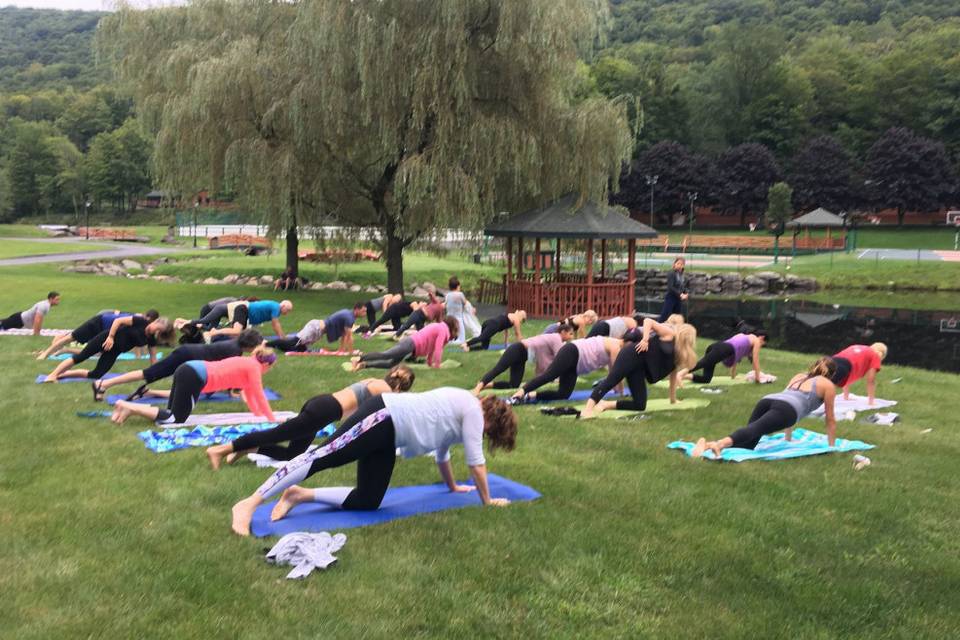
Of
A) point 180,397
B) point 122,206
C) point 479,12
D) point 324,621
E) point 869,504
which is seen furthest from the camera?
point 122,206

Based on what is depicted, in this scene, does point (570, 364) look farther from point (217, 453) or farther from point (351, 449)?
point (351, 449)

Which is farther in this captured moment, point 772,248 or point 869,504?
point 772,248

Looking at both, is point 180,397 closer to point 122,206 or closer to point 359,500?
point 359,500

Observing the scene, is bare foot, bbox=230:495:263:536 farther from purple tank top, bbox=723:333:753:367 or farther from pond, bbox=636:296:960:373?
pond, bbox=636:296:960:373

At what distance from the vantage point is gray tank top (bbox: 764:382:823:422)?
25.7 feet

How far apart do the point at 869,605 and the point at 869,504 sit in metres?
1.93

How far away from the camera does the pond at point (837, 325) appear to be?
21.2 m

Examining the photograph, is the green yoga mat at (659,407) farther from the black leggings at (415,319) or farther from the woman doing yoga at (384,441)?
the black leggings at (415,319)

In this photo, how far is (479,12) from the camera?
63.7ft

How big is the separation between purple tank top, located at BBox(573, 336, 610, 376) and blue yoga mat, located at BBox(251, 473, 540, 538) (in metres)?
3.51

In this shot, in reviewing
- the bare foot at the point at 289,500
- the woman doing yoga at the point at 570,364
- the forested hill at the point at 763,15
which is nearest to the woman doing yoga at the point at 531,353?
the woman doing yoga at the point at 570,364

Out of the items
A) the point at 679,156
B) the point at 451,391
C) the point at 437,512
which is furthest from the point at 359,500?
the point at 679,156

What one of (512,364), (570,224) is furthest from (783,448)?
(570,224)

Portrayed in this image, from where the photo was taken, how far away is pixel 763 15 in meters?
116
